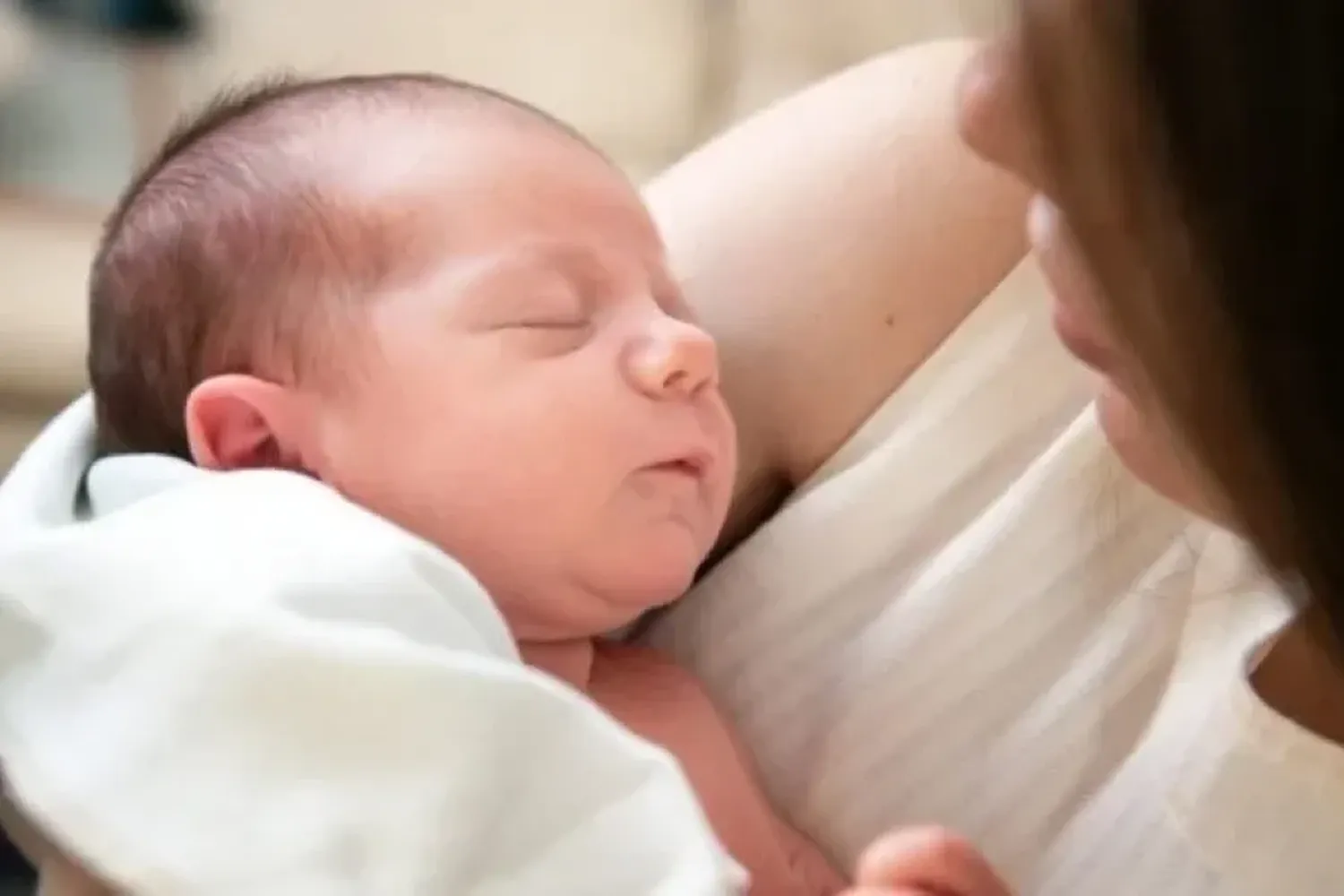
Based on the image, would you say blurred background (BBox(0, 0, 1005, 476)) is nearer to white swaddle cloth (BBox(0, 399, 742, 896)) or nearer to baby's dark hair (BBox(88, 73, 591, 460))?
baby's dark hair (BBox(88, 73, 591, 460))

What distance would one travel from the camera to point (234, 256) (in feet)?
2.61

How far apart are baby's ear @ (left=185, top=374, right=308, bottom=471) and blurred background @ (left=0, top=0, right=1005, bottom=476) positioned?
60 centimetres

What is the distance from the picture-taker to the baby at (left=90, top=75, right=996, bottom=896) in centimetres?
76

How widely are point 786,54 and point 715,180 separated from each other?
33.3 inches

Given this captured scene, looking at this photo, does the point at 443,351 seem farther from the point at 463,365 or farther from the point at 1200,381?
the point at 1200,381

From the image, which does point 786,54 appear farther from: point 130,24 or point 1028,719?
point 1028,719

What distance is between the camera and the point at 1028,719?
790 mm

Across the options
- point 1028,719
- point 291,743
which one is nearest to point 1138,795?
point 1028,719

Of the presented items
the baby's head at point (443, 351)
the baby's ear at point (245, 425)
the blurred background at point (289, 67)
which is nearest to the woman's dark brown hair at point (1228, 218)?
the baby's head at point (443, 351)

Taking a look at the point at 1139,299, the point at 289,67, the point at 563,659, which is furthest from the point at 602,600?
the point at 289,67

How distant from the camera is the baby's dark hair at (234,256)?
0.78m

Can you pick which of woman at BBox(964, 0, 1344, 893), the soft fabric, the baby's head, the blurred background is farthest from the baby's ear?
the blurred background

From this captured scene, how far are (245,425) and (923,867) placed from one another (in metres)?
0.39

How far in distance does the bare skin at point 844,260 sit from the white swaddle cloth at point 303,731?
276 millimetres
